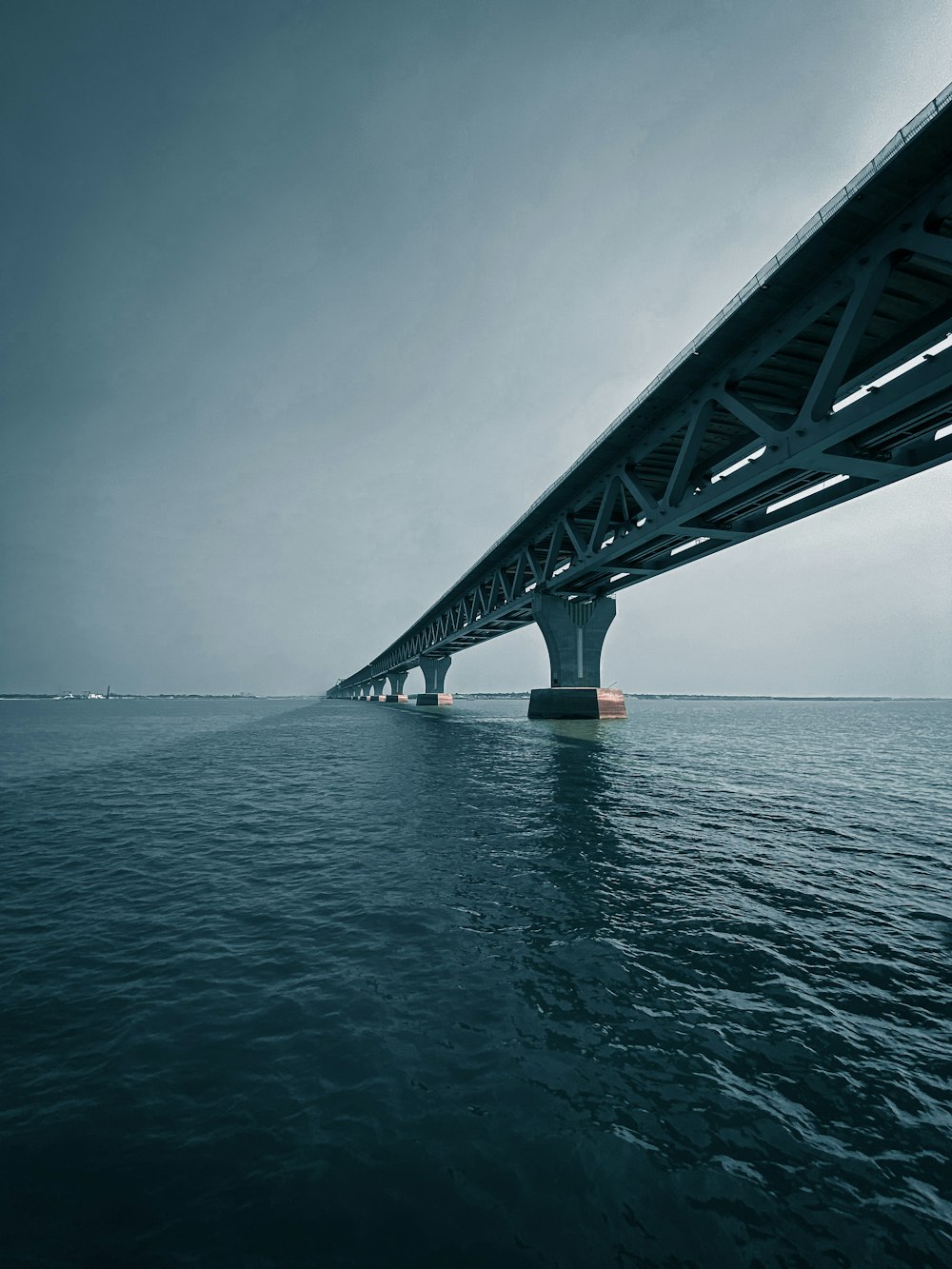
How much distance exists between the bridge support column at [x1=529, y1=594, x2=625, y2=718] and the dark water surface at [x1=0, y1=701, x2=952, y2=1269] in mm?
28520

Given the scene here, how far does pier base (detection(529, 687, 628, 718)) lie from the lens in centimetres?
3794

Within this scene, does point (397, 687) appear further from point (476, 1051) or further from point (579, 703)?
point (476, 1051)

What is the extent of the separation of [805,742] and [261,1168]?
35919mm

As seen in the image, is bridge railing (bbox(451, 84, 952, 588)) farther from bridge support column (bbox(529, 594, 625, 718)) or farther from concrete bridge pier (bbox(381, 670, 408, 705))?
concrete bridge pier (bbox(381, 670, 408, 705))

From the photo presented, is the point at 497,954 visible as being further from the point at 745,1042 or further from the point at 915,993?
the point at 915,993

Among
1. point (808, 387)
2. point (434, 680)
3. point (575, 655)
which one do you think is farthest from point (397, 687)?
point (808, 387)

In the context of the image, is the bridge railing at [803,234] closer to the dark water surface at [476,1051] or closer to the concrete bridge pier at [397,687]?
the dark water surface at [476,1051]

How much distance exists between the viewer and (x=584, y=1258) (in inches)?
97.9

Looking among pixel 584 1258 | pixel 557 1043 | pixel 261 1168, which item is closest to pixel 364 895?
pixel 557 1043

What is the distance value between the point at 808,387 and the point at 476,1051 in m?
22.6

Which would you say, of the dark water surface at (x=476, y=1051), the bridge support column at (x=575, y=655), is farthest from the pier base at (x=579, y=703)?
the dark water surface at (x=476, y=1051)

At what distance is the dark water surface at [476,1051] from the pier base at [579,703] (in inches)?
1111

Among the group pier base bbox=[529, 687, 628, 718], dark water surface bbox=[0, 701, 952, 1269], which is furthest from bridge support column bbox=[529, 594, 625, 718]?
dark water surface bbox=[0, 701, 952, 1269]

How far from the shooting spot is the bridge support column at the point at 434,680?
89375 millimetres
